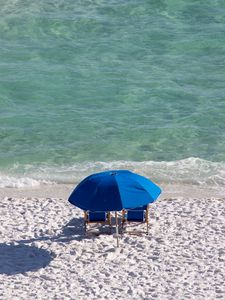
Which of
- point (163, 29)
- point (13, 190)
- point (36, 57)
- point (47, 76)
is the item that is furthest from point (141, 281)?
point (163, 29)

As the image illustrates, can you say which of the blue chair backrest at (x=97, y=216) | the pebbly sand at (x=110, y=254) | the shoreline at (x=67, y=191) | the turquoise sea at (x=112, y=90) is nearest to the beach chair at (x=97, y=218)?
the blue chair backrest at (x=97, y=216)

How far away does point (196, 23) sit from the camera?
3278 centimetres

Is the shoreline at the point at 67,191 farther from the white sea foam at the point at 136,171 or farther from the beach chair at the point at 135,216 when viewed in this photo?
the beach chair at the point at 135,216

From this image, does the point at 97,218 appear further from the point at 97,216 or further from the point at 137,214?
the point at 137,214

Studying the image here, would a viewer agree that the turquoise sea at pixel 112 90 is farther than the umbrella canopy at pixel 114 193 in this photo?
Yes

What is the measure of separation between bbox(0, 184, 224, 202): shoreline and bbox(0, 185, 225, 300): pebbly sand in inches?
14.3

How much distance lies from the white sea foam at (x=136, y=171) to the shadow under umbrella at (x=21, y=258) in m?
3.77

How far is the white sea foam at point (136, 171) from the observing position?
2066cm

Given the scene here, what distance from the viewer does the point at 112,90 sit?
1078 inches

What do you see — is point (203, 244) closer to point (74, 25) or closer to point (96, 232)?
point (96, 232)

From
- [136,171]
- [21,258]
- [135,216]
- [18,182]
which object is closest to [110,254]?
[135,216]

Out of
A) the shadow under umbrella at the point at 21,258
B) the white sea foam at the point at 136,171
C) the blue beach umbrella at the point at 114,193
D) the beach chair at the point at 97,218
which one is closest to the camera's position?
the shadow under umbrella at the point at 21,258

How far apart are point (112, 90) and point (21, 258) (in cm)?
1177

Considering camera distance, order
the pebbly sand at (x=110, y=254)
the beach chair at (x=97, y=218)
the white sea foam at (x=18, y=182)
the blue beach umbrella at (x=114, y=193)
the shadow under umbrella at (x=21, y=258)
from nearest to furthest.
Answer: the pebbly sand at (x=110, y=254)
the shadow under umbrella at (x=21, y=258)
the blue beach umbrella at (x=114, y=193)
the beach chair at (x=97, y=218)
the white sea foam at (x=18, y=182)
